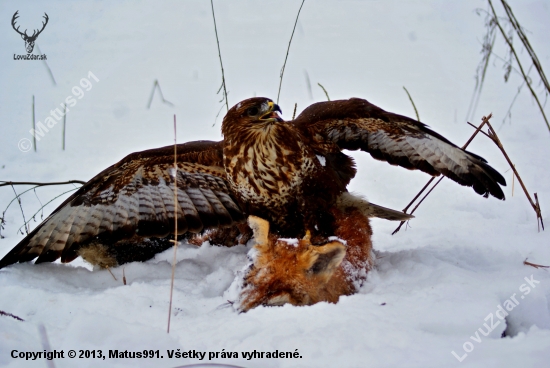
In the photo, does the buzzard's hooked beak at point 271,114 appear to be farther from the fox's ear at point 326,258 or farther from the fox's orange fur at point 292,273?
the fox's ear at point 326,258

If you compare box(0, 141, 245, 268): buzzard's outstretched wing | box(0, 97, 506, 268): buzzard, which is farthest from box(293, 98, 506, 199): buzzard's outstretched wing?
box(0, 141, 245, 268): buzzard's outstretched wing

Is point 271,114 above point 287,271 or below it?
above

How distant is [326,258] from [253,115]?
3.80ft

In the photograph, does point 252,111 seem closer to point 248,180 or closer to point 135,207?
point 248,180

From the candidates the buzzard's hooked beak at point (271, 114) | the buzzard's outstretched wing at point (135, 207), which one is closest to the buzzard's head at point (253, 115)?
the buzzard's hooked beak at point (271, 114)

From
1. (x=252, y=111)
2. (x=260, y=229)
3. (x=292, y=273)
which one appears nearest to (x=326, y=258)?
(x=292, y=273)

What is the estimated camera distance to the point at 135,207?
3.66 metres

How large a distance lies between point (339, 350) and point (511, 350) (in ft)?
2.19

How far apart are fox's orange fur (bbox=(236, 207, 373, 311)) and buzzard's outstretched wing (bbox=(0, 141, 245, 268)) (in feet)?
3.15

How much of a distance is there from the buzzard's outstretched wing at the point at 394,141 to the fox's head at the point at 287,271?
1.00 metres

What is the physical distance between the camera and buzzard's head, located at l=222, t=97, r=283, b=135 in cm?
331

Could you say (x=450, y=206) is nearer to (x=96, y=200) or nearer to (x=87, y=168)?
(x=96, y=200)

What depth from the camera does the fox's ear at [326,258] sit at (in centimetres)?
267

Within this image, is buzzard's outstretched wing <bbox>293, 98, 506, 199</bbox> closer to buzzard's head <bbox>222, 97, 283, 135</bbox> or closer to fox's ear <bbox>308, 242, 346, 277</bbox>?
buzzard's head <bbox>222, 97, 283, 135</bbox>
